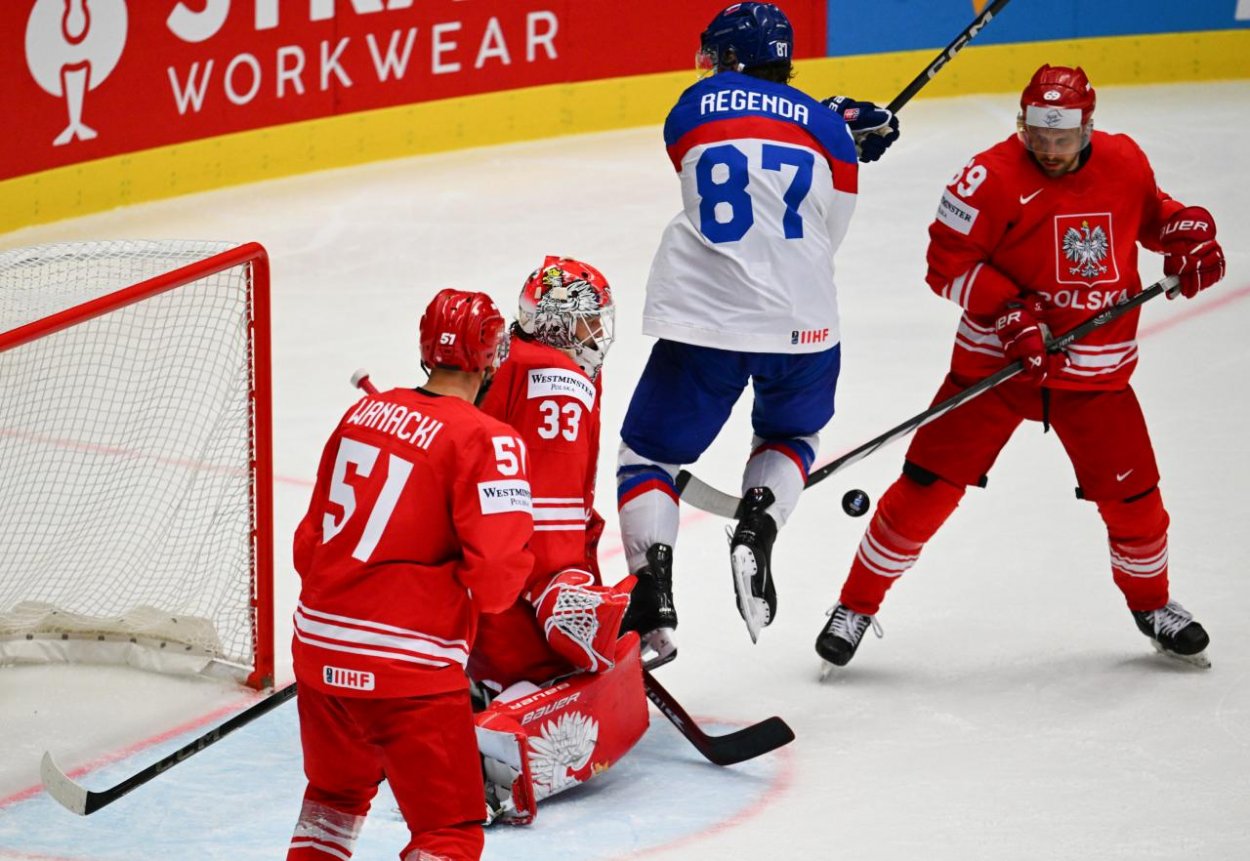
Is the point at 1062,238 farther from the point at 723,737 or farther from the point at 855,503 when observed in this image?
the point at 723,737

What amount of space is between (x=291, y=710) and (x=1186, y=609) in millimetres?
2068

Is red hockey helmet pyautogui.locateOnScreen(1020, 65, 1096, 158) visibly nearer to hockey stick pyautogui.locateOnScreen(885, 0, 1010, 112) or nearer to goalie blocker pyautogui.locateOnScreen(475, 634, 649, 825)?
hockey stick pyautogui.locateOnScreen(885, 0, 1010, 112)

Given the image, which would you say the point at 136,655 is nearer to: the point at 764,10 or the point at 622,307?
the point at 764,10

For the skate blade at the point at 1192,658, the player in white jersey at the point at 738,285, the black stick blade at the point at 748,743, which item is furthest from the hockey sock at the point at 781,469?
the skate blade at the point at 1192,658

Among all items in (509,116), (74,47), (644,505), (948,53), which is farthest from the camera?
(509,116)

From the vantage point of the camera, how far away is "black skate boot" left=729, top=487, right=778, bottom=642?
3719mm

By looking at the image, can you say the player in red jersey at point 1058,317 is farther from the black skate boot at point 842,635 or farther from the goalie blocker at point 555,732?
the goalie blocker at point 555,732

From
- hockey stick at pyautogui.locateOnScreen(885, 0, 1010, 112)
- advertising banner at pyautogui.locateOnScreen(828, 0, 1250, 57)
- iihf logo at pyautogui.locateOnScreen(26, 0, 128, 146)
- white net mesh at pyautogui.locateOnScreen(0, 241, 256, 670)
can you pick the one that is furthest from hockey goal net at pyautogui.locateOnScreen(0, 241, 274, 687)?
advertising banner at pyautogui.locateOnScreen(828, 0, 1250, 57)

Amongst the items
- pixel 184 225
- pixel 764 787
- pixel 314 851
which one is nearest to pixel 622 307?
pixel 184 225

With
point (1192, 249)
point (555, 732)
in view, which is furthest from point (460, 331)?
point (1192, 249)

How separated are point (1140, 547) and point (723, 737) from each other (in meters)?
1.07

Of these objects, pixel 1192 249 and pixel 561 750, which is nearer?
pixel 561 750

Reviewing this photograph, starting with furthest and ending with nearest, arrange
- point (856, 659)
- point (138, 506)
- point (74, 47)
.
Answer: point (74, 47) → point (138, 506) → point (856, 659)

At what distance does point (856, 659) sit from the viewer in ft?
14.7
